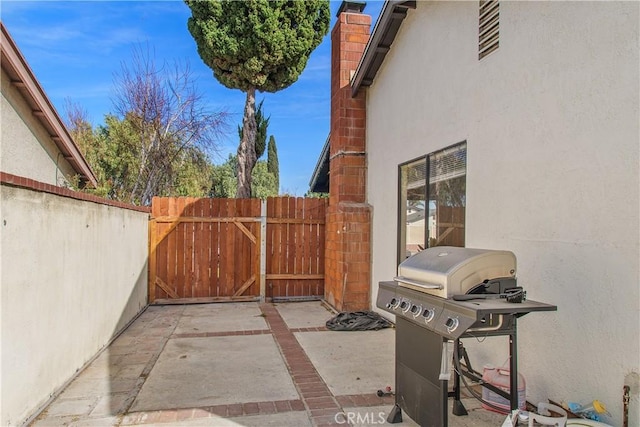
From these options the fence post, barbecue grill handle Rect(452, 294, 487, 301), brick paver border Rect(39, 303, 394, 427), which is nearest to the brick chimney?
the fence post

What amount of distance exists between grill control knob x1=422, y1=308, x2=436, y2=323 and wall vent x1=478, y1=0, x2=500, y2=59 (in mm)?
2822

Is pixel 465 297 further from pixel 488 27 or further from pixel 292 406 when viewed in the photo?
pixel 488 27

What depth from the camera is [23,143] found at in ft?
25.5

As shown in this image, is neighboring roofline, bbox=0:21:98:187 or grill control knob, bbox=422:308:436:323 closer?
grill control knob, bbox=422:308:436:323

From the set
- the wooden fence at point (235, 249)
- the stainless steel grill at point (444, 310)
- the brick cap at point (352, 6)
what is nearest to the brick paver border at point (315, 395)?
the stainless steel grill at point (444, 310)

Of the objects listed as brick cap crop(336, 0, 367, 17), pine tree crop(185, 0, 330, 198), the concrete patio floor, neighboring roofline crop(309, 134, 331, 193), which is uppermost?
pine tree crop(185, 0, 330, 198)

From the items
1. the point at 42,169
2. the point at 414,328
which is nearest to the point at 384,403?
the point at 414,328

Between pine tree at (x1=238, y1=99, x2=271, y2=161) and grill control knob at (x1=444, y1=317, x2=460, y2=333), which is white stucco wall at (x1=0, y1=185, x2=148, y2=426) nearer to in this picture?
grill control knob at (x1=444, y1=317, x2=460, y2=333)

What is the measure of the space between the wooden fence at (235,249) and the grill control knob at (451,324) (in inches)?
264

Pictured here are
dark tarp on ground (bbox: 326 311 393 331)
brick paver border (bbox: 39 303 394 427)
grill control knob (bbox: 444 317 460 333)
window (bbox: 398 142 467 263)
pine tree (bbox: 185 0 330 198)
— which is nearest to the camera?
grill control knob (bbox: 444 317 460 333)

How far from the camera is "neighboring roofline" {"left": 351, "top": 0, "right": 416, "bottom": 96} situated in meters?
6.16

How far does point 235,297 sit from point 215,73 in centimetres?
687

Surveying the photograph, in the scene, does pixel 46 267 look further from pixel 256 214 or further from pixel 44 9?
pixel 44 9

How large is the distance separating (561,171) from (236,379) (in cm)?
362
